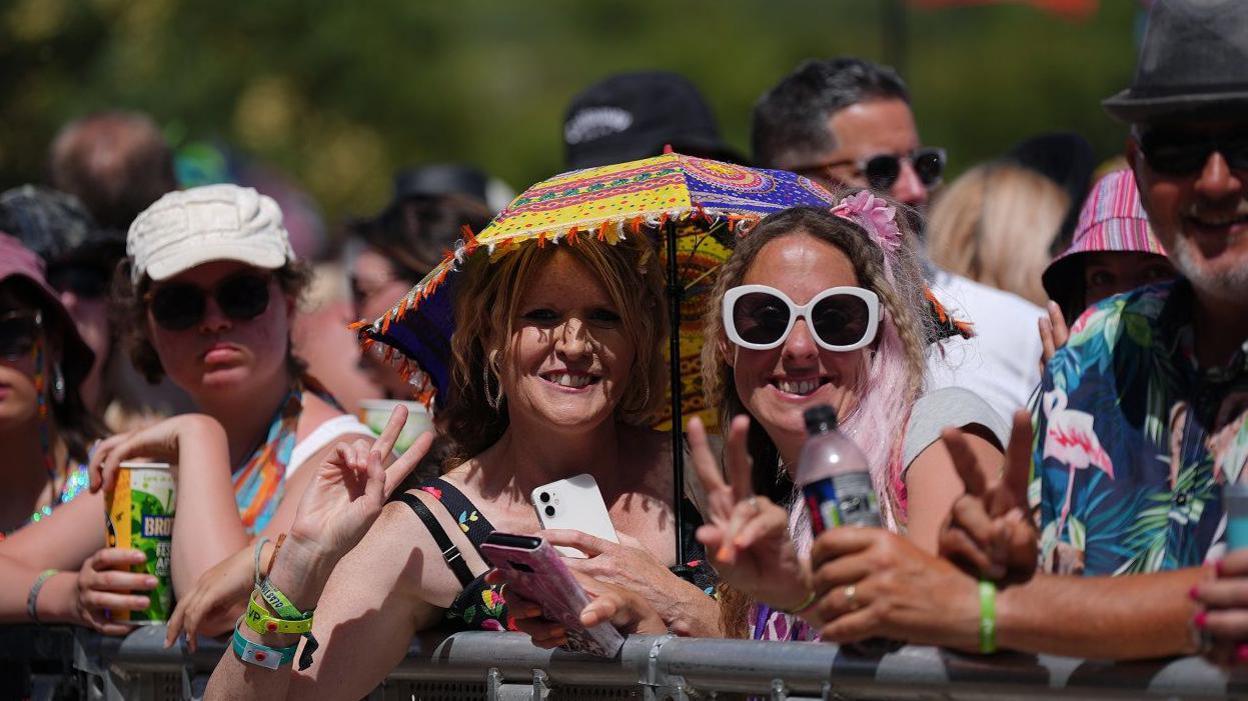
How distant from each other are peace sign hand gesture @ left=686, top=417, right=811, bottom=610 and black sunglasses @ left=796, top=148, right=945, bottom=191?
9.33ft

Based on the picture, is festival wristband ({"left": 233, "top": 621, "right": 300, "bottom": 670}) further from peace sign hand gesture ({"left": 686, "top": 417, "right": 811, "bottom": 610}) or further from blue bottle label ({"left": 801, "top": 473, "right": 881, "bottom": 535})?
blue bottle label ({"left": 801, "top": 473, "right": 881, "bottom": 535})

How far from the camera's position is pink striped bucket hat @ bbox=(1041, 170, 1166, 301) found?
464cm

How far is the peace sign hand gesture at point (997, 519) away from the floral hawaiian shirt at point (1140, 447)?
0.30 meters

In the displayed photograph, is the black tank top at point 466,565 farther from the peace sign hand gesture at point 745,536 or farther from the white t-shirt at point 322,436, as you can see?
the peace sign hand gesture at point 745,536

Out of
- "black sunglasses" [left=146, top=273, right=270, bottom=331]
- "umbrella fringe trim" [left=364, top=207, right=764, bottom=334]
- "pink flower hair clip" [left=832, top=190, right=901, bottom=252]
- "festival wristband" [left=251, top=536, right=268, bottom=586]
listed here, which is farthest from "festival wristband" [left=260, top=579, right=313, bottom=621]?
"pink flower hair clip" [left=832, top=190, right=901, bottom=252]

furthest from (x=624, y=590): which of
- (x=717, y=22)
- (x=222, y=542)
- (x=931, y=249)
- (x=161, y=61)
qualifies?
(x=717, y=22)

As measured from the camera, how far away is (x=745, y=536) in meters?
2.93

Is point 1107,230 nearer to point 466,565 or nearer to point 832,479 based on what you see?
point 466,565

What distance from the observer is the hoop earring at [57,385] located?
18.0 feet

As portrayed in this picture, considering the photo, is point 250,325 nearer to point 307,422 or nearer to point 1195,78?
point 307,422

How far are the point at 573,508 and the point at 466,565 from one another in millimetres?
284

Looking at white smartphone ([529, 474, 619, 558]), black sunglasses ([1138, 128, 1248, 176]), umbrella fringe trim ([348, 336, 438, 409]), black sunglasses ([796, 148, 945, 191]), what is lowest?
white smartphone ([529, 474, 619, 558])

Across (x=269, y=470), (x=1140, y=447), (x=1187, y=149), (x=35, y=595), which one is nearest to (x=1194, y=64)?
(x=1187, y=149)

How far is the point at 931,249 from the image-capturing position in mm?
5945
